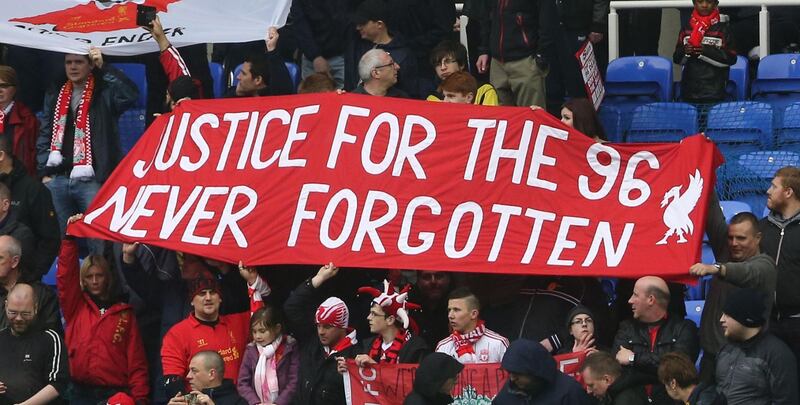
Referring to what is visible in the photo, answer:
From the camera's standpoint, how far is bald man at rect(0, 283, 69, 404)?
41.0 feet

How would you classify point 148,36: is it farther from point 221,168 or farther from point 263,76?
point 221,168

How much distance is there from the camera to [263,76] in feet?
47.1

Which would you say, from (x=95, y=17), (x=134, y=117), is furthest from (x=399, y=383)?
(x=134, y=117)

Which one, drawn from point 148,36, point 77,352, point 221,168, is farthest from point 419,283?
point 148,36

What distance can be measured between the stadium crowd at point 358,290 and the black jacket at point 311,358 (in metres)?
0.01

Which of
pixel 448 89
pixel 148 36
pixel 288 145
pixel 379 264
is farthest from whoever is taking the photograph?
pixel 148 36

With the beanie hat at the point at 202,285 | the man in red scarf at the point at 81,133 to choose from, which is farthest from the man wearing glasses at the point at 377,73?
the man in red scarf at the point at 81,133

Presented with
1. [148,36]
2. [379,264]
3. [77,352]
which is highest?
[148,36]

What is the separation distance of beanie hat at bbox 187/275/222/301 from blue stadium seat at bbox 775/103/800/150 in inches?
200

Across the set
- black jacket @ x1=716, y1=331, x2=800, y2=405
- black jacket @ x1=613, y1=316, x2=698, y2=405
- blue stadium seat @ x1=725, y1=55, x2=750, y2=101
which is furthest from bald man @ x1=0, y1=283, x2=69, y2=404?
blue stadium seat @ x1=725, y1=55, x2=750, y2=101

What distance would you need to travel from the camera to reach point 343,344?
12.0 m

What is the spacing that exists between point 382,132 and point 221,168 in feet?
3.80

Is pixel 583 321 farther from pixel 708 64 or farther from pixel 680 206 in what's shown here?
pixel 708 64

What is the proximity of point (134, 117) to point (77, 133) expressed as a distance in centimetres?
188
